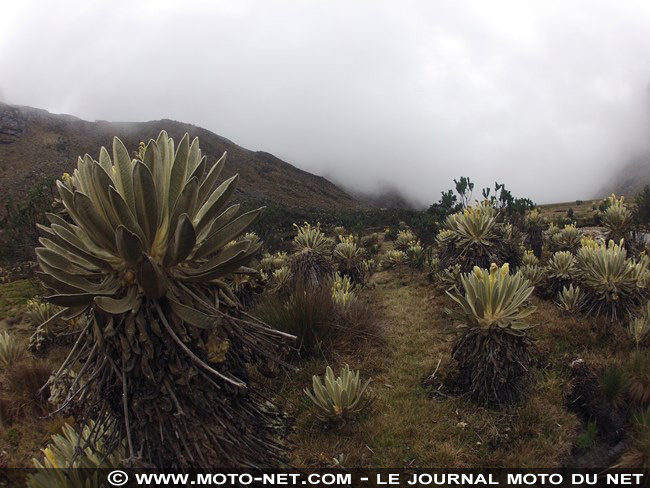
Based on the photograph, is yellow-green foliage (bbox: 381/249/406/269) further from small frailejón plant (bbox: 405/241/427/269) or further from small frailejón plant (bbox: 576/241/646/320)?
small frailejón plant (bbox: 576/241/646/320)

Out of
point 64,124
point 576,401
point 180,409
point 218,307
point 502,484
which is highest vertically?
point 64,124

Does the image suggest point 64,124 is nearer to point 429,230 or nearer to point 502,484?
point 429,230

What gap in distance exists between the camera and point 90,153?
2184 inches

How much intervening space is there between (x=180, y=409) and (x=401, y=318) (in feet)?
17.8

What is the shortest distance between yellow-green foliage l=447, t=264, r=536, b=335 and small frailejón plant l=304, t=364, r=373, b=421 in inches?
54.3

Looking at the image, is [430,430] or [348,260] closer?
[430,430]

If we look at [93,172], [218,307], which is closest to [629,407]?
[218,307]

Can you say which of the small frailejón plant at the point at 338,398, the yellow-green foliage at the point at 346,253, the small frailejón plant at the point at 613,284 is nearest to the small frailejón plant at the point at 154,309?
the small frailejón plant at the point at 338,398

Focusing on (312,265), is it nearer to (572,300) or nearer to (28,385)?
(572,300)

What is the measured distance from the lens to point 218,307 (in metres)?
2.44

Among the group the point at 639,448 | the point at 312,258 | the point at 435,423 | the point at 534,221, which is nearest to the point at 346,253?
the point at 312,258

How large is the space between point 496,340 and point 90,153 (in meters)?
64.1

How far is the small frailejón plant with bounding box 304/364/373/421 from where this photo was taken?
11.9 feet

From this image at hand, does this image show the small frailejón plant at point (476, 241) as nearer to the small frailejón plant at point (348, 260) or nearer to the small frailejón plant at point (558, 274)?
the small frailejón plant at point (558, 274)
